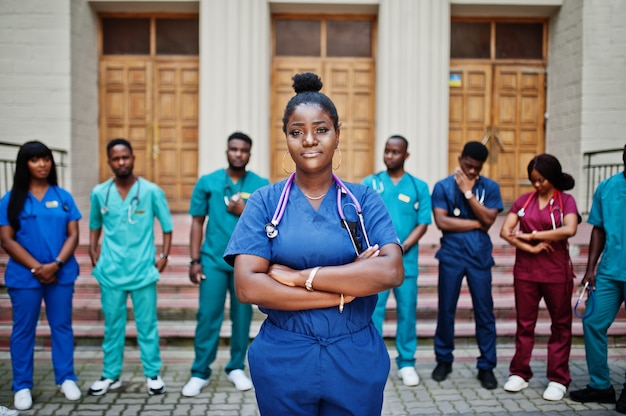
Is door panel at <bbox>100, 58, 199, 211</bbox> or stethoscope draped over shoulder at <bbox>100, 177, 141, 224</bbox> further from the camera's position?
door panel at <bbox>100, 58, 199, 211</bbox>

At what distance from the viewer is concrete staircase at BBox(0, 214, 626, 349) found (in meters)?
6.32

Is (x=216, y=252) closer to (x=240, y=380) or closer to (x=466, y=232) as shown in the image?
(x=240, y=380)

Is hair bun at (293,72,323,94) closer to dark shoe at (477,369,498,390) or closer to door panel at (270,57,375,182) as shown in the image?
dark shoe at (477,369,498,390)

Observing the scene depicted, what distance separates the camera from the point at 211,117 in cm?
1004

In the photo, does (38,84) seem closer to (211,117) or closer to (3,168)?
(3,168)

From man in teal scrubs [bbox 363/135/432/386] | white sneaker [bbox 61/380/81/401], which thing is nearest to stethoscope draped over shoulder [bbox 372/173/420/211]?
man in teal scrubs [bbox 363/135/432/386]

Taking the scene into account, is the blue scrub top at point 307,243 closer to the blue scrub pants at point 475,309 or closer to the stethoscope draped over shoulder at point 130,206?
the stethoscope draped over shoulder at point 130,206

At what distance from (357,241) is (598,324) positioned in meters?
3.15

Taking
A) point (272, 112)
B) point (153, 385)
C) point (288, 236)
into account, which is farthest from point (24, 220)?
point (272, 112)

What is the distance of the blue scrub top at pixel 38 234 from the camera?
4852 millimetres

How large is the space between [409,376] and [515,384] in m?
0.87

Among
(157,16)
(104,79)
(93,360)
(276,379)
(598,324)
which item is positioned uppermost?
(157,16)

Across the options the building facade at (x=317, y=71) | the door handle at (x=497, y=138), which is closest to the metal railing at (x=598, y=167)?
the building facade at (x=317, y=71)

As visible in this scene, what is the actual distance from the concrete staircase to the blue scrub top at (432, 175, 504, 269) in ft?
4.32
